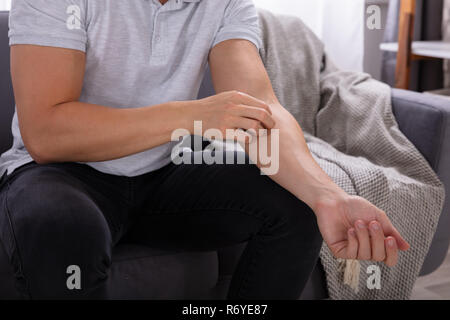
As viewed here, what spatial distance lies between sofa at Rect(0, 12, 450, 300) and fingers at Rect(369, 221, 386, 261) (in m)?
0.43

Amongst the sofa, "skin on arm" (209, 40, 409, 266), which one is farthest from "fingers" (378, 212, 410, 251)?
the sofa

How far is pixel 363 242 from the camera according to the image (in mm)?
811

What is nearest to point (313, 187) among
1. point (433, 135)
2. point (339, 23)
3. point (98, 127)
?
point (98, 127)

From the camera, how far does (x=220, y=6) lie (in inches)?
44.1

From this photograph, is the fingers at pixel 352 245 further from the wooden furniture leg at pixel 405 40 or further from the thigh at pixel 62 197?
the wooden furniture leg at pixel 405 40

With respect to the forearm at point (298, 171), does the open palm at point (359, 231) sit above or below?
below

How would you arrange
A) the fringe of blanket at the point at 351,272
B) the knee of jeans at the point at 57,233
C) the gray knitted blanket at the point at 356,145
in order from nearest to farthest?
1. the knee of jeans at the point at 57,233
2. the fringe of blanket at the point at 351,272
3. the gray knitted blanket at the point at 356,145

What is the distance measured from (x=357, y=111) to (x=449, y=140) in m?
0.29

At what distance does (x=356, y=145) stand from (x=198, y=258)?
68cm

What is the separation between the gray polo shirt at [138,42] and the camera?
0.97m

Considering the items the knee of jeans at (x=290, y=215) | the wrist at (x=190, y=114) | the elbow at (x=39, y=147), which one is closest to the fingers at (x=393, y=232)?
the knee of jeans at (x=290, y=215)

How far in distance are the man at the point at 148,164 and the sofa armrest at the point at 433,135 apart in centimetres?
57

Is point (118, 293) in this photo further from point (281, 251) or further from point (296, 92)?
point (296, 92)

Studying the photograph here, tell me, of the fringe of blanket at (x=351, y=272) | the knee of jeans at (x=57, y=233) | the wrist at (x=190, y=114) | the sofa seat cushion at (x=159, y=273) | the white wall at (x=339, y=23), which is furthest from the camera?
the white wall at (x=339, y=23)
